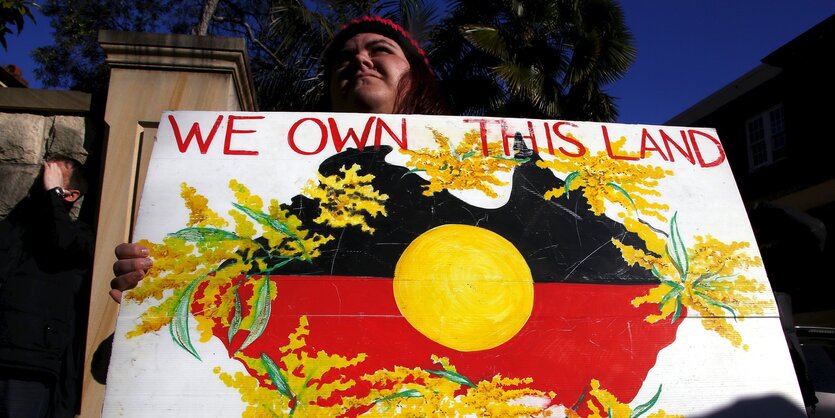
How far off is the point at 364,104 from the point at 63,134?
155 centimetres

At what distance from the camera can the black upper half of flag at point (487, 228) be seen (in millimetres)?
1625

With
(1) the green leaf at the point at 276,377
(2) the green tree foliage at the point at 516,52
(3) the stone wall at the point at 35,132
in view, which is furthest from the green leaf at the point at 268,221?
(2) the green tree foliage at the point at 516,52

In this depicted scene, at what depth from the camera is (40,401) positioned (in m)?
2.16

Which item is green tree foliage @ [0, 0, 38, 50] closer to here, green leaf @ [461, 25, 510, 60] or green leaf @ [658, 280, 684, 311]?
green leaf @ [658, 280, 684, 311]

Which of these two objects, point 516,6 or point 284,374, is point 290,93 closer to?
point 516,6

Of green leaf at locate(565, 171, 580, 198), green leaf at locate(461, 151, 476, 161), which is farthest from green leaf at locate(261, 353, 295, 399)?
green leaf at locate(565, 171, 580, 198)

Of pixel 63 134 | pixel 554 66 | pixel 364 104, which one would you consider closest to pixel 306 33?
pixel 554 66

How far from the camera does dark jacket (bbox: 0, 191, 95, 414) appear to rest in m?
2.15

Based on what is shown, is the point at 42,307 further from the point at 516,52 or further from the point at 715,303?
the point at 516,52

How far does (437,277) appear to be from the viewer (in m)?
1.62

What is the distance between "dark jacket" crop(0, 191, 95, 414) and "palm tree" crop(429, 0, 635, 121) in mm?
7453

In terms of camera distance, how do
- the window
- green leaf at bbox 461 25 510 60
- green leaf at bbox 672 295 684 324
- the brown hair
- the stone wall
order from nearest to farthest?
green leaf at bbox 672 295 684 324, the brown hair, the stone wall, green leaf at bbox 461 25 510 60, the window

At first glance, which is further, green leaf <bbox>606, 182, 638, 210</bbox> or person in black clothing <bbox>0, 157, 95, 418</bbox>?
person in black clothing <bbox>0, 157, 95, 418</bbox>

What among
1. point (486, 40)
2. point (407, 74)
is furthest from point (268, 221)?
point (486, 40)
